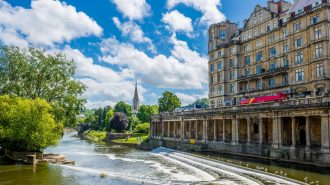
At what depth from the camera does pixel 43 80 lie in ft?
194

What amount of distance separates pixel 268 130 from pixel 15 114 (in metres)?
41.1

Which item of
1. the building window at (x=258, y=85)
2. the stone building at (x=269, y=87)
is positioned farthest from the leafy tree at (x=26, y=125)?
the building window at (x=258, y=85)

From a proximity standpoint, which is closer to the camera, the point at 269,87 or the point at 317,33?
the point at 317,33

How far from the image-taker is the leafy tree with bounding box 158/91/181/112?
136250mm

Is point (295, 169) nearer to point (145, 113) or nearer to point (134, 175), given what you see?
point (134, 175)

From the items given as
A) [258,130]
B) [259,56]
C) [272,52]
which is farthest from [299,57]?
[258,130]

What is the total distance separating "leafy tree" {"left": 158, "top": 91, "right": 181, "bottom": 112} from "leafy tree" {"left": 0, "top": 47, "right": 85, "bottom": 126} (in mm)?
75475

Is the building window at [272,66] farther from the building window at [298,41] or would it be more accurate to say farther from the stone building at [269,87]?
the building window at [298,41]

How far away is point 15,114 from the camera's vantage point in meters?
47.0

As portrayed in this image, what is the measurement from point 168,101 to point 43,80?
81631 mm

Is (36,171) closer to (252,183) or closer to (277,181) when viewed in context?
(252,183)

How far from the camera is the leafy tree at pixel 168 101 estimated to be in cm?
13625

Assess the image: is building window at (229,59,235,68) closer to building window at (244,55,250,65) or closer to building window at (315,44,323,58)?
building window at (244,55,250,65)

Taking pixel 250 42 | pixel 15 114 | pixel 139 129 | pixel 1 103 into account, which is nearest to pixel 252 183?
pixel 15 114
